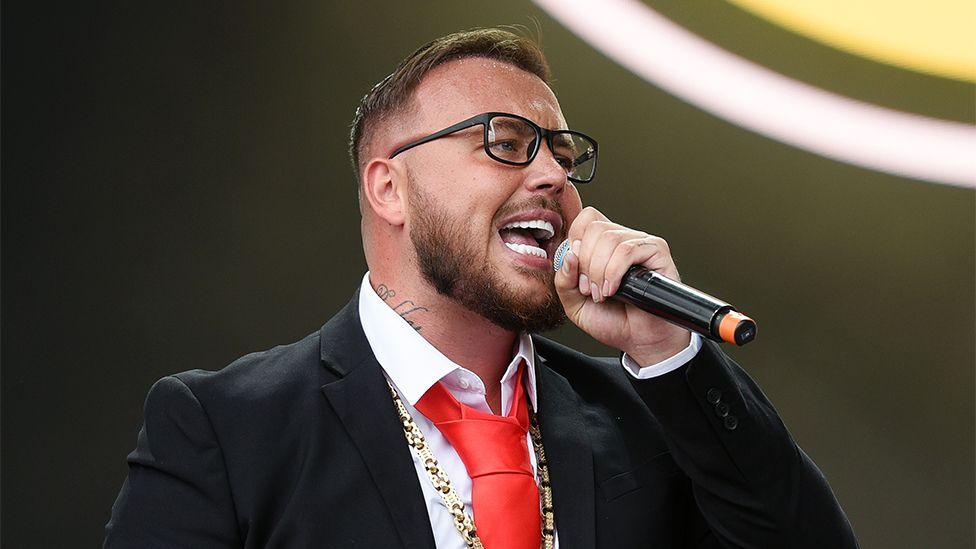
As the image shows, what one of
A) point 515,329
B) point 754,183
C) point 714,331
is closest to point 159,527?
point 515,329

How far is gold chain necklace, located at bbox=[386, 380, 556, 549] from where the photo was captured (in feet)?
4.75

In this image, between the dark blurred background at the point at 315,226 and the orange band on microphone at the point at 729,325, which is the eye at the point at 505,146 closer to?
the orange band on microphone at the point at 729,325

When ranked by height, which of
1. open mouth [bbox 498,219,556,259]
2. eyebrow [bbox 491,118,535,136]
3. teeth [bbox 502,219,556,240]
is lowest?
open mouth [bbox 498,219,556,259]

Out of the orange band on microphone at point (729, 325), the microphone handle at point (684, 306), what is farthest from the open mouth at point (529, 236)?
the orange band on microphone at point (729, 325)

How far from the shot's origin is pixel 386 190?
1677 millimetres

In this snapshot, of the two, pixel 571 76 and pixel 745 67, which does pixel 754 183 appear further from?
pixel 571 76

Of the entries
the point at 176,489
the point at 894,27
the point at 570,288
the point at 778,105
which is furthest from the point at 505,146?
the point at 894,27

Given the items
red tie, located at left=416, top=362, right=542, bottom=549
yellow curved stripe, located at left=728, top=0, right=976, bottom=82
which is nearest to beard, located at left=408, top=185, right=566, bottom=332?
red tie, located at left=416, top=362, right=542, bottom=549

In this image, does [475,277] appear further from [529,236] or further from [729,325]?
[729,325]

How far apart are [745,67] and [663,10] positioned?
214 mm

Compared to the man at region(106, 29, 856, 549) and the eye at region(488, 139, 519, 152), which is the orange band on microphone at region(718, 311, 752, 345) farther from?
the eye at region(488, 139, 519, 152)

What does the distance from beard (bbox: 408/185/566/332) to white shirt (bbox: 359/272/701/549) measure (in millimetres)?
82

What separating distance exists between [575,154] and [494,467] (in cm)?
48

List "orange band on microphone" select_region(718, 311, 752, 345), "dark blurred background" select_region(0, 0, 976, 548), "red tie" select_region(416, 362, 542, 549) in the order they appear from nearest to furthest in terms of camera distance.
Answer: "orange band on microphone" select_region(718, 311, 752, 345), "red tie" select_region(416, 362, 542, 549), "dark blurred background" select_region(0, 0, 976, 548)
